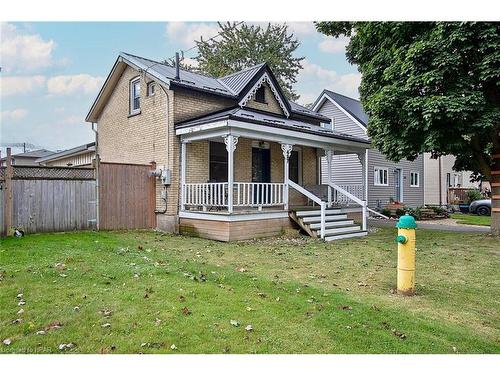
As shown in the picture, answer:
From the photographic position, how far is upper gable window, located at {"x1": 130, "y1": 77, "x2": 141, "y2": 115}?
14.1m

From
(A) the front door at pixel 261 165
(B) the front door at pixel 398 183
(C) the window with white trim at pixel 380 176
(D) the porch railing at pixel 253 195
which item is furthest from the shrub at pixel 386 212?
(D) the porch railing at pixel 253 195

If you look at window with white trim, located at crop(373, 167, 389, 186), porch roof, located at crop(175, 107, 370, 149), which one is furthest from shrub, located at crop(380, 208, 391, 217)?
porch roof, located at crop(175, 107, 370, 149)

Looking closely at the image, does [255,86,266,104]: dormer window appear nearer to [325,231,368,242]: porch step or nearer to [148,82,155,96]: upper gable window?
[148,82,155,96]: upper gable window

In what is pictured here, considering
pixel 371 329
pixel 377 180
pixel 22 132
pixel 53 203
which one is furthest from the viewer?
pixel 377 180

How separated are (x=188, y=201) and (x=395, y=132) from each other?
6864 mm

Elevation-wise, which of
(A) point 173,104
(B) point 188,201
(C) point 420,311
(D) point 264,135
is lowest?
(C) point 420,311

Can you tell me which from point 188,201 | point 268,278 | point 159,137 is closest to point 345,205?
point 188,201

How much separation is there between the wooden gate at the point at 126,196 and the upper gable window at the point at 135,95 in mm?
3109

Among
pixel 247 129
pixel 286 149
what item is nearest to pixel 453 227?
pixel 286 149

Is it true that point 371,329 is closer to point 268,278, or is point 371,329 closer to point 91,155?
point 268,278

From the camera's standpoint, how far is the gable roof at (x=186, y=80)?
12692mm

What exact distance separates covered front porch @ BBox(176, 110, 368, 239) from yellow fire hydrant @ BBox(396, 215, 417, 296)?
Result: 5.76 metres

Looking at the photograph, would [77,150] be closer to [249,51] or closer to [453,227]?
[453,227]

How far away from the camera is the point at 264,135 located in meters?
11.4
